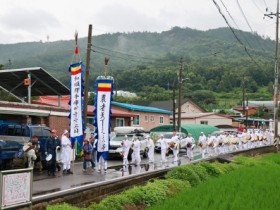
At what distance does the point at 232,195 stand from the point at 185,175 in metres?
2.94

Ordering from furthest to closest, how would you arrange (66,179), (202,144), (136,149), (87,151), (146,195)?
1. (202,144)
2. (136,149)
3. (87,151)
4. (66,179)
5. (146,195)

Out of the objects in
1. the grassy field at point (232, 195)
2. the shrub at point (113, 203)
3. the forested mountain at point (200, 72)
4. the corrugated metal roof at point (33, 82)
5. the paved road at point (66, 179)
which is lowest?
the paved road at point (66, 179)

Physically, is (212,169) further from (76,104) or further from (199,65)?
(199,65)

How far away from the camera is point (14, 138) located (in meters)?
17.9

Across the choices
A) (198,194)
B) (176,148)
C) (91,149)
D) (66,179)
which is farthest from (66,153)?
(176,148)

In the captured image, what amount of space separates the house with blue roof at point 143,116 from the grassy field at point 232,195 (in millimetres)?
24226

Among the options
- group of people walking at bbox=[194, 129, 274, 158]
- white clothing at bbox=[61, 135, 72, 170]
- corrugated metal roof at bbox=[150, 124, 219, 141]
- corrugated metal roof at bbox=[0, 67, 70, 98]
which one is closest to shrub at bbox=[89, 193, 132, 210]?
white clothing at bbox=[61, 135, 72, 170]

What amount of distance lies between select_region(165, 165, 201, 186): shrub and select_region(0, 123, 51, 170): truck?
5955 millimetres

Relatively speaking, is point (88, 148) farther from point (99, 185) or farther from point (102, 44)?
point (102, 44)

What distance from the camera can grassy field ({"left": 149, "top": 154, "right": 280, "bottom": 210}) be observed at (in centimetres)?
987

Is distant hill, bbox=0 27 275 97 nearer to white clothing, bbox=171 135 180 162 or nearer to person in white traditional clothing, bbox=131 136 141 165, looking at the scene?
white clothing, bbox=171 135 180 162

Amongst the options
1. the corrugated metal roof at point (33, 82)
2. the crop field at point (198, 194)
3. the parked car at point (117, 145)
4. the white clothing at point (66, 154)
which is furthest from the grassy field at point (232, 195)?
the corrugated metal roof at point (33, 82)

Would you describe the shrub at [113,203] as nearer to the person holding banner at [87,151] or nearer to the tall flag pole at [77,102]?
the tall flag pole at [77,102]

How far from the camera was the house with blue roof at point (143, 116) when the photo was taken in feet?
141
